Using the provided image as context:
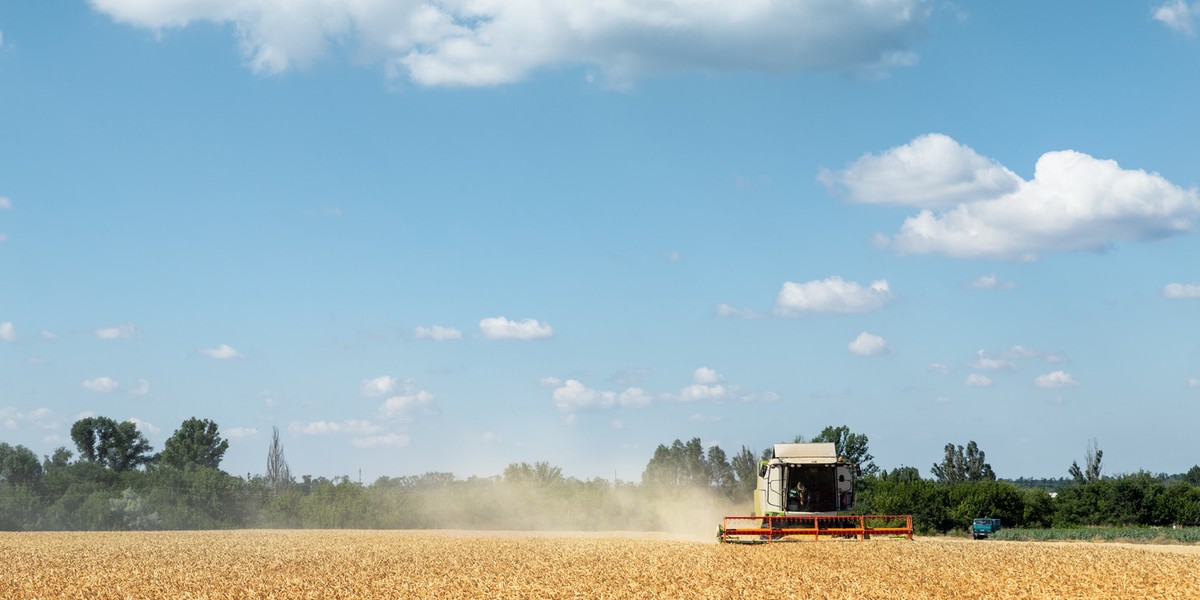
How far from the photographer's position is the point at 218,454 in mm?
135625

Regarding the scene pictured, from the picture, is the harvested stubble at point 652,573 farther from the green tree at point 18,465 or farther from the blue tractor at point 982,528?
the green tree at point 18,465

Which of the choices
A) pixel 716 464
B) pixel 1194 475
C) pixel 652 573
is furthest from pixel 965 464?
pixel 652 573

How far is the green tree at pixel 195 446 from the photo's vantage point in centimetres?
13238

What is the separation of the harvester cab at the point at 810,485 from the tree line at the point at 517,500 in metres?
17.3

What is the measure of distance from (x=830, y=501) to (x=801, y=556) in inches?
313

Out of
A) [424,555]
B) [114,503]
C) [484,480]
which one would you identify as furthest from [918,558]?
[114,503]

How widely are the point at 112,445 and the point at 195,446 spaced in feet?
32.6

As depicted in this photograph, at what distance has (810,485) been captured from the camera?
35.5 meters

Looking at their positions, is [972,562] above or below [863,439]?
below

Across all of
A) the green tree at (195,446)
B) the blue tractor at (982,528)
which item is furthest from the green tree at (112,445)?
the blue tractor at (982,528)

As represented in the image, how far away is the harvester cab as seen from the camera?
1393 inches

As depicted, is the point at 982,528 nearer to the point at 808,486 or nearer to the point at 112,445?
the point at 808,486

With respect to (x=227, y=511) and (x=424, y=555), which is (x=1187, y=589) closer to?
(x=424, y=555)

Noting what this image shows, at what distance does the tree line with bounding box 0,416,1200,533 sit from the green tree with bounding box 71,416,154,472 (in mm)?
12453
